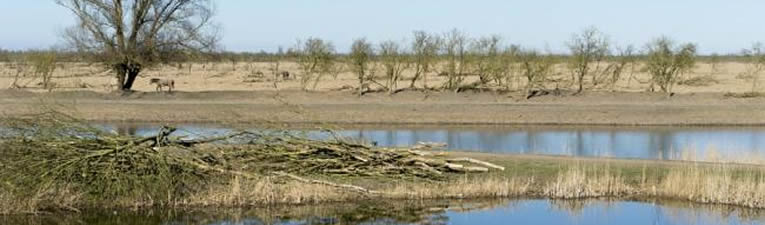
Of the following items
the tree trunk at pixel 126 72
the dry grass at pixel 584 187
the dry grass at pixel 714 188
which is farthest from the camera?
the tree trunk at pixel 126 72

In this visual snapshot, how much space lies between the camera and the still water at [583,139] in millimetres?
29859

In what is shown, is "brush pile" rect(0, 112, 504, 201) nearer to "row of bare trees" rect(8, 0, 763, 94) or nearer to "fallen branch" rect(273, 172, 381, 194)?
"fallen branch" rect(273, 172, 381, 194)

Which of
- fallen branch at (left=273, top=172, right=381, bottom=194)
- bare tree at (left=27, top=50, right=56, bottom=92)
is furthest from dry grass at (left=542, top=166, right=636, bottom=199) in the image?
bare tree at (left=27, top=50, right=56, bottom=92)

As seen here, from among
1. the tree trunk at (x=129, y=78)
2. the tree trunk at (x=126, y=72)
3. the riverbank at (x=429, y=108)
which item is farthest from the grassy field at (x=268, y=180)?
the tree trunk at (x=129, y=78)

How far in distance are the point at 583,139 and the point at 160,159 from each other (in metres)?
21.9

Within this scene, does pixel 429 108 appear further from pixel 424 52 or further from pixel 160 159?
pixel 160 159

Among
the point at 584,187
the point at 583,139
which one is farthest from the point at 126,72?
the point at 584,187

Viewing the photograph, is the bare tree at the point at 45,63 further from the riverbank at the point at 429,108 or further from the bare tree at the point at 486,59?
the bare tree at the point at 486,59

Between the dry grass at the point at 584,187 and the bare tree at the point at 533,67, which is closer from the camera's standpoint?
the dry grass at the point at 584,187

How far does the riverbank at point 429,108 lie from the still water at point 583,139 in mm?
2339

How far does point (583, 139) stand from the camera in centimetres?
3688

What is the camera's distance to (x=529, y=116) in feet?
149

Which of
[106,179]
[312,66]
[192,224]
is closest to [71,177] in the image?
[106,179]

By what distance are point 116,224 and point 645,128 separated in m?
30.2
